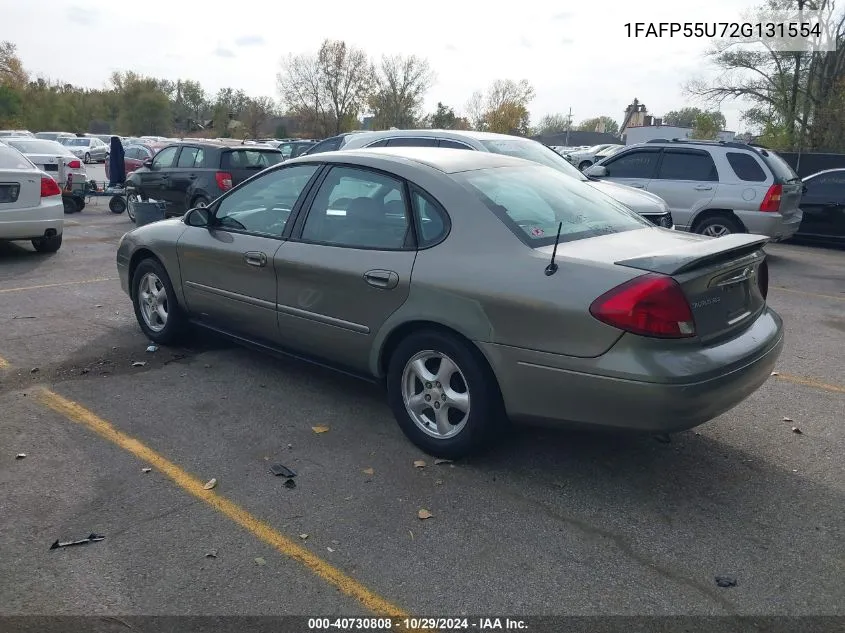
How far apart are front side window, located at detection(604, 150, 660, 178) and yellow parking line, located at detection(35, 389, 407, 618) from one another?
9.29m

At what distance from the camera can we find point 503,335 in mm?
3695

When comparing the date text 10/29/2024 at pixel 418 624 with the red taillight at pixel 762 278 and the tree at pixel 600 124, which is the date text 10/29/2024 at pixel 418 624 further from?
the tree at pixel 600 124

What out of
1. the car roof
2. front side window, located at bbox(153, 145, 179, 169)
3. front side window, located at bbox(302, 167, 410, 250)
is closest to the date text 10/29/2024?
front side window, located at bbox(302, 167, 410, 250)

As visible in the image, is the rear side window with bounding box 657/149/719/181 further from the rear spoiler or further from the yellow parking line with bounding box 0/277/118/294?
the yellow parking line with bounding box 0/277/118/294

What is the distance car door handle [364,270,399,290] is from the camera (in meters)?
4.14

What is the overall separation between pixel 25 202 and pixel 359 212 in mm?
7024

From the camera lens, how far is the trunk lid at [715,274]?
347 centimetres

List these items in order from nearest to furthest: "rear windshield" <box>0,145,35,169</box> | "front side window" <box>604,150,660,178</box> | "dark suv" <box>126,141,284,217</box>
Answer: "rear windshield" <box>0,145,35,169</box>, "front side window" <box>604,150,660,178</box>, "dark suv" <box>126,141,284,217</box>

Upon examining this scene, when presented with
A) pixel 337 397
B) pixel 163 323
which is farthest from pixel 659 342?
pixel 163 323

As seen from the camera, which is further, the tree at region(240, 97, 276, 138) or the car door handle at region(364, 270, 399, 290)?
the tree at region(240, 97, 276, 138)

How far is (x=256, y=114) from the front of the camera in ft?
240

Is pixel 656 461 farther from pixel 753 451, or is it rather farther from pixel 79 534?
pixel 79 534

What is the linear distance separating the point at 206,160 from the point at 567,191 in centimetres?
1034

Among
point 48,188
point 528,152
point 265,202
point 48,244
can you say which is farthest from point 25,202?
point 528,152
